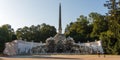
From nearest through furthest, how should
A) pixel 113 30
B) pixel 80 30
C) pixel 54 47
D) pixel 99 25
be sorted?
pixel 113 30, pixel 54 47, pixel 99 25, pixel 80 30

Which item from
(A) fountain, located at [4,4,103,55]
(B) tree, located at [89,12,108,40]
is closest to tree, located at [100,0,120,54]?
(A) fountain, located at [4,4,103,55]

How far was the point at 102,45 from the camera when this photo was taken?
220ft

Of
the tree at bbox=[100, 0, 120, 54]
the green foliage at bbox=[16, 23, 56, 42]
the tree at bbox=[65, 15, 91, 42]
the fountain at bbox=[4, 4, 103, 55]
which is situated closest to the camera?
the tree at bbox=[100, 0, 120, 54]

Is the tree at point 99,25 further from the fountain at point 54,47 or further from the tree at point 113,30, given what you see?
the tree at point 113,30

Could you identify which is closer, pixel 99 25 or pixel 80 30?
pixel 99 25

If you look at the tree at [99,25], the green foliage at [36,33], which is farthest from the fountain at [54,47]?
the green foliage at [36,33]

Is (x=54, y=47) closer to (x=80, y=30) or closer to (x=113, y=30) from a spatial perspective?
(x=80, y=30)

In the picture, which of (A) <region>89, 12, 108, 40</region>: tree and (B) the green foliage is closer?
(A) <region>89, 12, 108, 40</region>: tree

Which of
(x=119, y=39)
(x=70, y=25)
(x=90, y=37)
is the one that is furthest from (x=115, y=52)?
(x=70, y=25)

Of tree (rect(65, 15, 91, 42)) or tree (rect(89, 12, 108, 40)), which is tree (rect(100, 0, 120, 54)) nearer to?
tree (rect(89, 12, 108, 40))

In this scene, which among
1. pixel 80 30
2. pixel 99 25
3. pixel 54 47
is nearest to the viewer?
pixel 54 47

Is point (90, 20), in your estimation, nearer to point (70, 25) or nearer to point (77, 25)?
point (77, 25)

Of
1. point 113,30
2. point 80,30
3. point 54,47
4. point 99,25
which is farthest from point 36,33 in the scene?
point 113,30

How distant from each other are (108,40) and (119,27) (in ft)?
26.2
